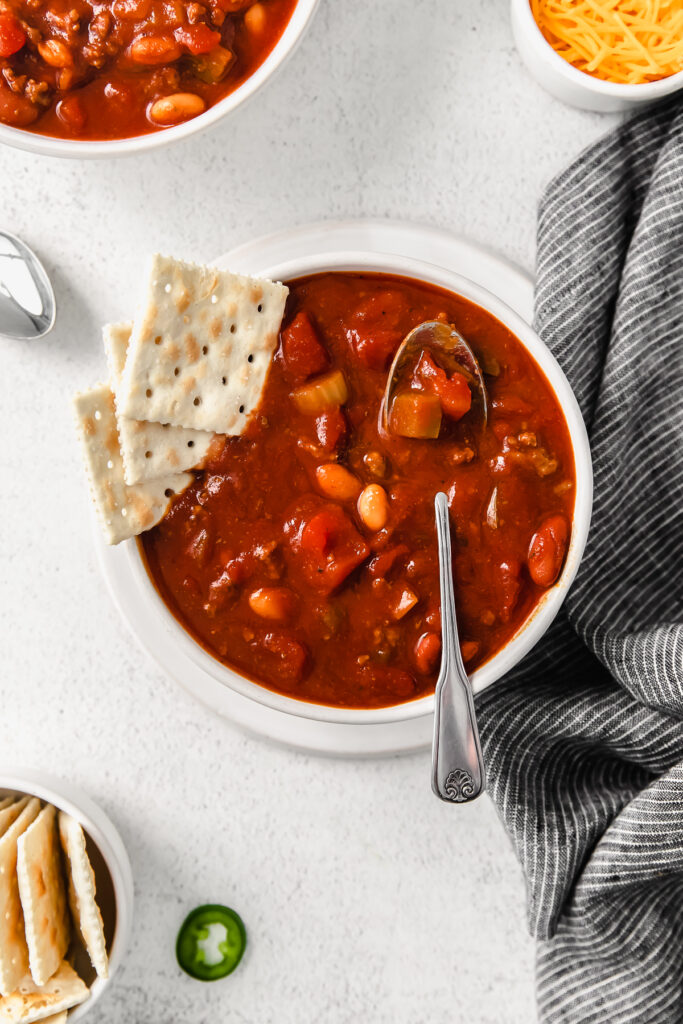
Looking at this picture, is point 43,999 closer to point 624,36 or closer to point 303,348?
point 303,348

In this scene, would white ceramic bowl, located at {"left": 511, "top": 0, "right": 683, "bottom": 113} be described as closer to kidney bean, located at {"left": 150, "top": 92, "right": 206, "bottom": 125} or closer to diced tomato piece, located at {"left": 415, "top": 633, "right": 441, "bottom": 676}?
kidney bean, located at {"left": 150, "top": 92, "right": 206, "bottom": 125}

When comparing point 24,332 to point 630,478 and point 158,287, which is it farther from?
point 630,478

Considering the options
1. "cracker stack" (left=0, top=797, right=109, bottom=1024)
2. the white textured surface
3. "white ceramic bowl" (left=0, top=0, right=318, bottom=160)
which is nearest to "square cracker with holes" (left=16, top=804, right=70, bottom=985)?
"cracker stack" (left=0, top=797, right=109, bottom=1024)


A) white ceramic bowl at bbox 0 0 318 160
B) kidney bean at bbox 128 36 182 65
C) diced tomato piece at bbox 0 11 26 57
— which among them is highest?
diced tomato piece at bbox 0 11 26 57

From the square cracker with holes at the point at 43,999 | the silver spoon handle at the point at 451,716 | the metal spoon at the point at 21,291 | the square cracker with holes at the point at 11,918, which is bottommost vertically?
the square cracker with holes at the point at 43,999

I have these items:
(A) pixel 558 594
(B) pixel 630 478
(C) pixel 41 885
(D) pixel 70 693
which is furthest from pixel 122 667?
(B) pixel 630 478

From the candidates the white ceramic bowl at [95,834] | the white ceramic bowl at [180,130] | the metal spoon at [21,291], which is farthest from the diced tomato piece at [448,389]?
the white ceramic bowl at [95,834]

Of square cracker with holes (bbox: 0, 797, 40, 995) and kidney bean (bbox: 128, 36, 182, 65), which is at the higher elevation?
kidney bean (bbox: 128, 36, 182, 65)

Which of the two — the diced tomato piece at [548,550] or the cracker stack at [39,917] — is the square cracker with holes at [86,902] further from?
the diced tomato piece at [548,550]
